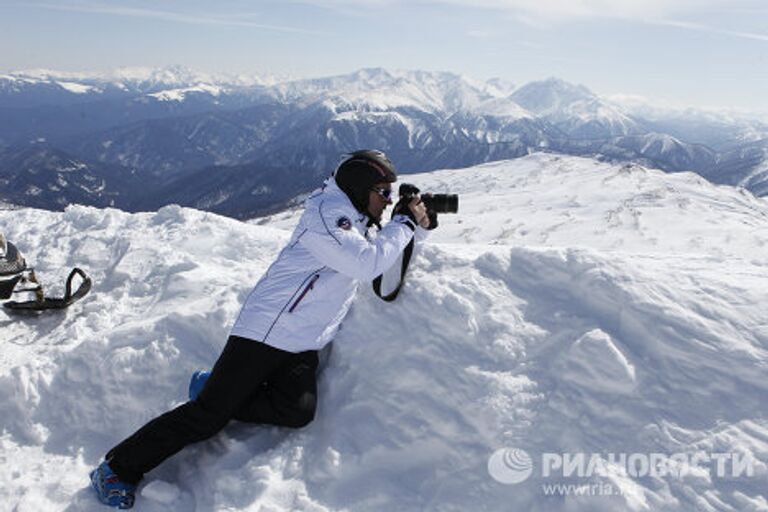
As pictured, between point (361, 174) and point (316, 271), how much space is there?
103cm

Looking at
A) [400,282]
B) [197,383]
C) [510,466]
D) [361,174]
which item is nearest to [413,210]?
[361,174]

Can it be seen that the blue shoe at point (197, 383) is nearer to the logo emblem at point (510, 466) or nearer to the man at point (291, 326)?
the man at point (291, 326)

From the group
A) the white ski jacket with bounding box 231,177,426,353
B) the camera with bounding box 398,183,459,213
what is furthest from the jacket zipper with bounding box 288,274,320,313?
the camera with bounding box 398,183,459,213

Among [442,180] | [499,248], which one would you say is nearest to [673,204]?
[442,180]

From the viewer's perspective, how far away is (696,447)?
417cm

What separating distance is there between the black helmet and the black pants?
1674mm

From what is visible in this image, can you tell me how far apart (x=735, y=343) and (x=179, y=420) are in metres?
5.02

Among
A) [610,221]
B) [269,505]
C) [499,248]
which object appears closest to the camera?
[269,505]

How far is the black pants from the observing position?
4.69 m

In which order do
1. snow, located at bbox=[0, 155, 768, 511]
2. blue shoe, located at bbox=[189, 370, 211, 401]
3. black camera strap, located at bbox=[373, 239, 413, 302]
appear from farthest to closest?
black camera strap, located at bbox=[373, 239, 413, 302] → blue shoe, located at bbox=[189, 370, 211, 401] → snow, located at bbox=[0, 155, 768, 511]

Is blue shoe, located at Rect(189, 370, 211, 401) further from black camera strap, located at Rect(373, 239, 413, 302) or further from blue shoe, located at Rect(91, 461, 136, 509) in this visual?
black camera strap, located at Rect(373, 239, 413, 302)

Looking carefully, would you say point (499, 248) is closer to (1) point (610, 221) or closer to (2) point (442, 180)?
(1) point (610, 221)

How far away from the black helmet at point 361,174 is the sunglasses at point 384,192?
3.7 inches

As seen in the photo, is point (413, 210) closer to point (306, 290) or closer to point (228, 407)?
point (306, 290)
